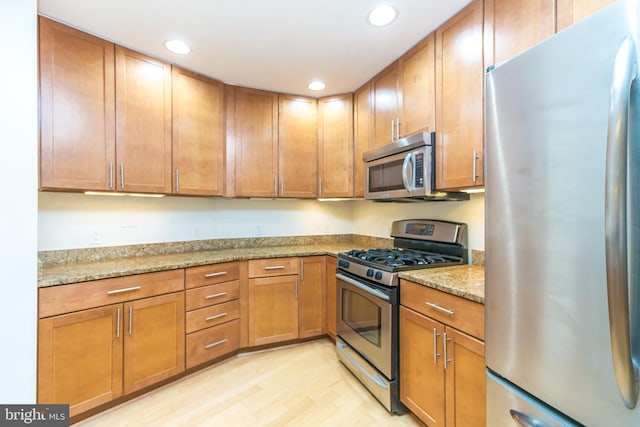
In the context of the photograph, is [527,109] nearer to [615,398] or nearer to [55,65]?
[615,398]

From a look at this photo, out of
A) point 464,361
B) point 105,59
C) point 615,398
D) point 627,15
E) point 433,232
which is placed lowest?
point 464,361

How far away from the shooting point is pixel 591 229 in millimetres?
802

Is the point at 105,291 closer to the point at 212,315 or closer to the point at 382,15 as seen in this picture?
the point at 212,315

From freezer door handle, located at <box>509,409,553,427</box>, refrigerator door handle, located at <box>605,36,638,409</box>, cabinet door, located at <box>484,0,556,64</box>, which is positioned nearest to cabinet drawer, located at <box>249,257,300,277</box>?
freezer door handle, located at <box>509,409,553,427</box>

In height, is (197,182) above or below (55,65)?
below

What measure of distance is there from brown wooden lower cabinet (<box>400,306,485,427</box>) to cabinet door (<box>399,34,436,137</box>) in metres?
1.28

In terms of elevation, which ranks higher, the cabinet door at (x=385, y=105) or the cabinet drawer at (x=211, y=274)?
the cabinet door at (x=385, y=105)

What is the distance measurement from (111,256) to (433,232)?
2.60m

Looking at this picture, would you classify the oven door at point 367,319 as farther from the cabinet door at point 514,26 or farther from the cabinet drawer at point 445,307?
the cabinet door at point 514,26

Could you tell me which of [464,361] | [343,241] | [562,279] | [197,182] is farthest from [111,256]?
[562,279]

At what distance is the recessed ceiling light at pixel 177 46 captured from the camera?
2.01 meters

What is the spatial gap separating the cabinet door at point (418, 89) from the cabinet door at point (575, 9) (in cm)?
71
